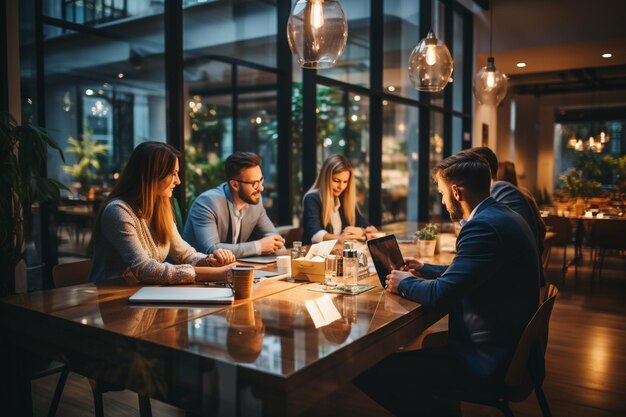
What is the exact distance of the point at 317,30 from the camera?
104 inches

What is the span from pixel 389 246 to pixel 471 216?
474 mm

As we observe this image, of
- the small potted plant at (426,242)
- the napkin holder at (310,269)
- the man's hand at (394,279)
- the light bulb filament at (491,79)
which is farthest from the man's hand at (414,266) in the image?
the light bulb filament at (491,79)

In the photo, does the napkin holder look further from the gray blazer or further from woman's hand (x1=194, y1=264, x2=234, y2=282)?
the gray blazer

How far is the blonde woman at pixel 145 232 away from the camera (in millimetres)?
2408

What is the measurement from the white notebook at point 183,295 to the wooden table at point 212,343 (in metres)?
0.05

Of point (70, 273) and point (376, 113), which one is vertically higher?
point (376, 113)

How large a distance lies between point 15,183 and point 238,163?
48.9 inches

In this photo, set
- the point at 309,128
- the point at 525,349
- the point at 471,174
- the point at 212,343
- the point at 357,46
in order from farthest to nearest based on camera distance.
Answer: the point at 357,46
the point at 309,128
the point at 471,174
the point at 525,349
the point at 212,343

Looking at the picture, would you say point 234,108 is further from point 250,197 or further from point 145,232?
point 145,232

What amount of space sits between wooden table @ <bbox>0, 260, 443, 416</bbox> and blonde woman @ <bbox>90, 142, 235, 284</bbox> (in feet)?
0.54

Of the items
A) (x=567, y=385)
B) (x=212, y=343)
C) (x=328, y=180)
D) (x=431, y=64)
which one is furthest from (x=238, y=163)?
(x=567, y=385)

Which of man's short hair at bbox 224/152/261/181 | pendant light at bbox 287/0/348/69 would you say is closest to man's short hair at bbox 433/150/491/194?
pendant light at bbox 287/0/348/69

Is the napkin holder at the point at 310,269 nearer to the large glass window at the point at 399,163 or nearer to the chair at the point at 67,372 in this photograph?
the chair at the point at 67,372

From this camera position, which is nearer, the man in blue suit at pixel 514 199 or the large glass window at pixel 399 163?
the man in blue suit at pixel 514 199
